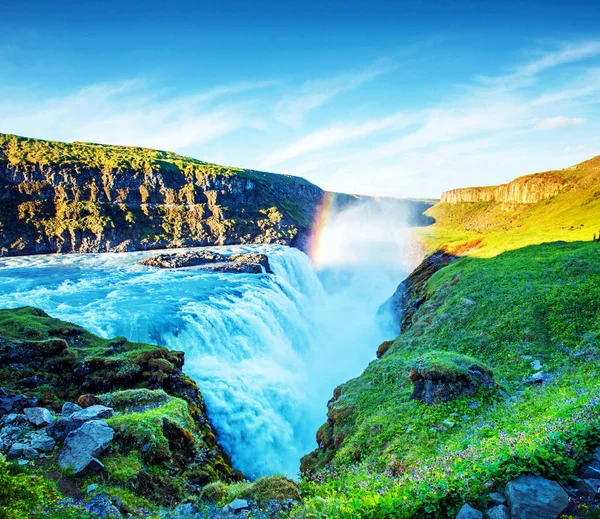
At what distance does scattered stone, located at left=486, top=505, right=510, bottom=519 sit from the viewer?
4.47 m

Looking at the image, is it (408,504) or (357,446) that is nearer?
(408,504)

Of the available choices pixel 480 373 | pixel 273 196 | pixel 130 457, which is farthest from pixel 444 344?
pixel 273 196

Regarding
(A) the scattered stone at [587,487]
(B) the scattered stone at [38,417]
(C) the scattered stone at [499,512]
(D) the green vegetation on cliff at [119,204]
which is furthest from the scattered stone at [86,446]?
(D) the green vegetation on cliff at [119,204]

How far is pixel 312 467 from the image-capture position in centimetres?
1364

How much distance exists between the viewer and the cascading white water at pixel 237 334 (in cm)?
2148

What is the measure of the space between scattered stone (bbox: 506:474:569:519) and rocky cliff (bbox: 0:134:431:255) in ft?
372

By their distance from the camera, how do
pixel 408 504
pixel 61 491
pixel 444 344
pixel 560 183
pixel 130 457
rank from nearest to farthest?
1. pixel 408 504
2. pixel 61 491
3. pixel 130 457
4. pixel 444 344
5. pixel 560 183

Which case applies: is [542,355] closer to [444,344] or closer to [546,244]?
[444,344]

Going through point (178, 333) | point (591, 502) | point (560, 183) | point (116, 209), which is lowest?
point (178, 333)

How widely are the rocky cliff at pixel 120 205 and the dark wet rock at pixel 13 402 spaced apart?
3988 inches

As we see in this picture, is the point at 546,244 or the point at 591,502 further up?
the point at 546,244

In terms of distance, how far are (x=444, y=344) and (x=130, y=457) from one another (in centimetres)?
1570

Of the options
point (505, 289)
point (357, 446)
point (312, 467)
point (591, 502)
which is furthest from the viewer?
point (505, 289)

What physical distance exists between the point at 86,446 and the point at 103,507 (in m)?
2.18
